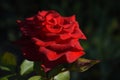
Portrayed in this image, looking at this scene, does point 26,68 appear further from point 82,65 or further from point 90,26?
point 90,26

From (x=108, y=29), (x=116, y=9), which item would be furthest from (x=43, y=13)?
(x=116, y=9)

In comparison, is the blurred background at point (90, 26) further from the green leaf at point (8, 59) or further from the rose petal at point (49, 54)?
the rose petal at point (49, 54)

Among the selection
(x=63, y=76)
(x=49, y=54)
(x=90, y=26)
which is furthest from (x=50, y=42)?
(x=90, y=26)

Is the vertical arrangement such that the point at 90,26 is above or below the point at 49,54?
above

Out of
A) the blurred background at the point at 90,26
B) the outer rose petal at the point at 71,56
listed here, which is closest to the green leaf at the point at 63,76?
the outer rose petal at the point at 71,56

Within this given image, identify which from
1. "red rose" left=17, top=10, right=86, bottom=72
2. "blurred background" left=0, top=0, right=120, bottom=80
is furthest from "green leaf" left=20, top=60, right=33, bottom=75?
"blurred background" left=0, top=0, right=120, bottom=80
